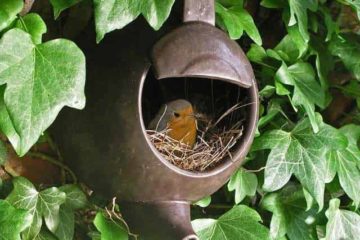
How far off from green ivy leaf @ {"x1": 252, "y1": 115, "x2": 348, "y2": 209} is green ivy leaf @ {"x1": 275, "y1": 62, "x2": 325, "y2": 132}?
0.03 m

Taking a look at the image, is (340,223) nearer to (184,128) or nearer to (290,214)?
(290,214)

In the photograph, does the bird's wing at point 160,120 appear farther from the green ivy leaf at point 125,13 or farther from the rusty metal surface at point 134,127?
the green ivy leaf at point 125,13

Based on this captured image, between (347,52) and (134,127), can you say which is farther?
(347,52)

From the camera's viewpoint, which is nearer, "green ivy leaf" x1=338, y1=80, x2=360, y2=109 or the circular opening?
the circular opening

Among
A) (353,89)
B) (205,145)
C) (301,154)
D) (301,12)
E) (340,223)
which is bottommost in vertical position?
(340,223)

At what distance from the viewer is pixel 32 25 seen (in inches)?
39.7

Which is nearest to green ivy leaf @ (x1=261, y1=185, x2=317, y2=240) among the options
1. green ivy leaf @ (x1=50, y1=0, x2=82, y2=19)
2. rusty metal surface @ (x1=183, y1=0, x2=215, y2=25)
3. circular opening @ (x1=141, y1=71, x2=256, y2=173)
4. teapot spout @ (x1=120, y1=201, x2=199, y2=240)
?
circular opening @ (x1=141, y1=71, x2=256, y2=173)

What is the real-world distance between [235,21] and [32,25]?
0.38 meters

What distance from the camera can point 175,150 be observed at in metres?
1.17

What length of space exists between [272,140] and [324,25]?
334 mm

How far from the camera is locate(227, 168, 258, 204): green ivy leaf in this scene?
137 centimetres

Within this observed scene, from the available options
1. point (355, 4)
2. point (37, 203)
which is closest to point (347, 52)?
point (355, 4)

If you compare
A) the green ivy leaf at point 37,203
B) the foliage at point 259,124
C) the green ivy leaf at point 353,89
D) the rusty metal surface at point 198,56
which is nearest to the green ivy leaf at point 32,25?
the foliage at point 259,124

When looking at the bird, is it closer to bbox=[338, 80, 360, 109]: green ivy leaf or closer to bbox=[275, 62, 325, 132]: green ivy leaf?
bbox=[275, 62, 325, 132]: green ivy leaf
